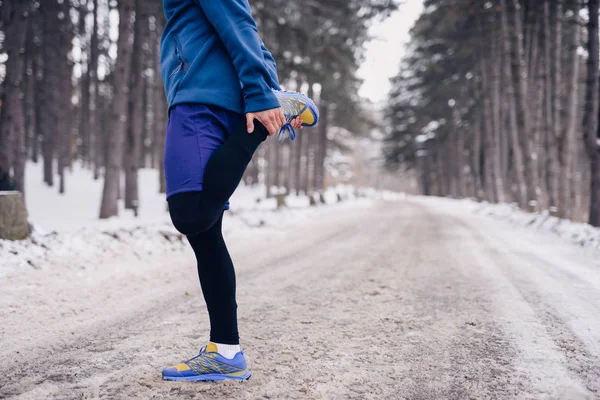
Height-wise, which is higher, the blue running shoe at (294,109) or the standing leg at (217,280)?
the blue running shoe at (294,109)

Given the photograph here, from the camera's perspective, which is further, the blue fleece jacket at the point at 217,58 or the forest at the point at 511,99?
the forest at the point at 511,99

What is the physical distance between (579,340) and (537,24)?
56.6ft

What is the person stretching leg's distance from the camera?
187 cm

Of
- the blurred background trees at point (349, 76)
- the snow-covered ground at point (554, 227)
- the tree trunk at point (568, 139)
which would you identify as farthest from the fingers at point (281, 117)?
the tree trunk at point (568, 139)

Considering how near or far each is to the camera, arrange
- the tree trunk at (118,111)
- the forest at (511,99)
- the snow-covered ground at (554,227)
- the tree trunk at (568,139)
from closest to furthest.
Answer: the snow-covered ground at (554,227) < the tree trunk at (118,111) < the tree trunk at (568,139) < the forest at (511,99)

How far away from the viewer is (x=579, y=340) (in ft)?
8.36

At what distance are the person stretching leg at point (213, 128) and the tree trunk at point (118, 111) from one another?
7.89 meters

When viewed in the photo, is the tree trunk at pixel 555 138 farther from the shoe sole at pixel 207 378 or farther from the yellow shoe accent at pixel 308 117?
the shoe sole at pixel 207 378

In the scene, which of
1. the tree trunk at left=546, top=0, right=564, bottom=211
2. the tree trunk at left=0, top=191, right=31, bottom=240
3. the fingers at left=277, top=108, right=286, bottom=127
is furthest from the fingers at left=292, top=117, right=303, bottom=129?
the tree trunk at left=546, top=0, right=564, bottom=211

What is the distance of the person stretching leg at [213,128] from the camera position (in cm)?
187

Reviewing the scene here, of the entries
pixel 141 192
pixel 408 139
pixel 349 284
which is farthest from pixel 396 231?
pixel 408 139

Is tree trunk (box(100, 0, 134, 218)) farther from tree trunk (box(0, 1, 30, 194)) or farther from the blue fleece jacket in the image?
the blue fleece jacket

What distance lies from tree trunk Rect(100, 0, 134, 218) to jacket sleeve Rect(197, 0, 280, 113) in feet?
26.6

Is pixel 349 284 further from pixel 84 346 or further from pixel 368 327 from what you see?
pixel 84 346
